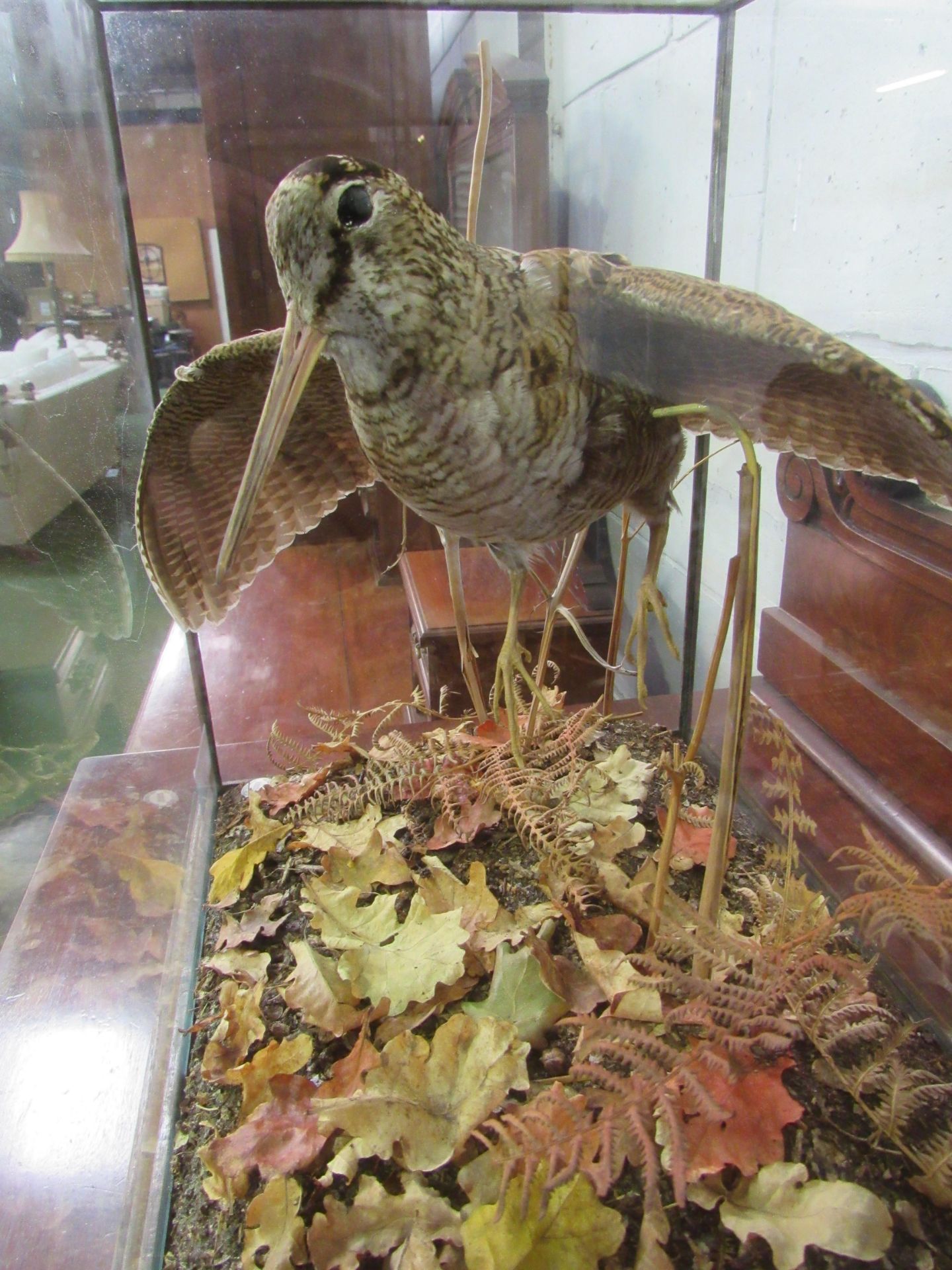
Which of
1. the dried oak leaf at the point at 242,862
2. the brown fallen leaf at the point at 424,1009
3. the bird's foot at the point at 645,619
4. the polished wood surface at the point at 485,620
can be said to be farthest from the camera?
the polished wood surface at the point at 485,620

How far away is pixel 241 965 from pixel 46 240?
71cm

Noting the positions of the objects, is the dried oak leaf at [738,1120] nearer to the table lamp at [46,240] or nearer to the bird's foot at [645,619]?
the bird's foot at [645,619]

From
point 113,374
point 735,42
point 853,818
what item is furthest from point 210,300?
point 853,818

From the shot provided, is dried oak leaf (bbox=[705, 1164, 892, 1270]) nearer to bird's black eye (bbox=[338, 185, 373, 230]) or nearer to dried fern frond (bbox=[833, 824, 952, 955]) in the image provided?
dried fern frond (bbox=[833, 824, 952, 955])

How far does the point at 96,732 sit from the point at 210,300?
488 millimetres

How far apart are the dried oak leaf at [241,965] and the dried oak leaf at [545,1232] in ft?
1.14

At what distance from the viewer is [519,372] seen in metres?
0.59

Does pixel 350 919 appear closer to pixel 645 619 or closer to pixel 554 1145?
pixel 554 1145

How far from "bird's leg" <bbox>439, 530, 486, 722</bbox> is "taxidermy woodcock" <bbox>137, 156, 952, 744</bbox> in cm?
13

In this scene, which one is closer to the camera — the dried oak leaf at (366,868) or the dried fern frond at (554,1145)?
the dried fern frond at (554,1145)

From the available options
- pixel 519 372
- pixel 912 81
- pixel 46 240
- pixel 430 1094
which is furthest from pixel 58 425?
pixel 912 81

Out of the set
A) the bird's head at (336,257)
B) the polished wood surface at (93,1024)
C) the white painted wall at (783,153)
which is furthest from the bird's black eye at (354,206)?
the polished wood surface at (93,1024)

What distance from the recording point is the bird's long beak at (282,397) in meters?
0.55

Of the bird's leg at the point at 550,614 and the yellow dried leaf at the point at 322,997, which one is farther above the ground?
the bird's leg at the point at 550,614
